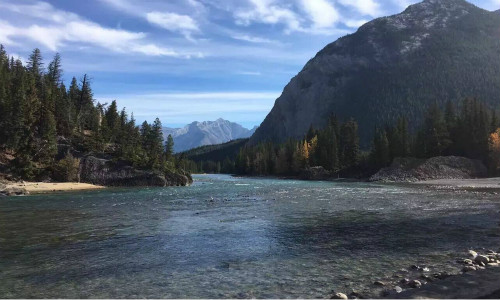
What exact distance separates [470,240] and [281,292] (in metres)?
15.5

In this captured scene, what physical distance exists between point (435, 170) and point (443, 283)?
112 metres

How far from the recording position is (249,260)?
1920 centimetres

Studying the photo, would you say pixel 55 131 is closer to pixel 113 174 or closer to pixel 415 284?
pixel 113 174

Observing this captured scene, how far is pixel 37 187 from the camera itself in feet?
252

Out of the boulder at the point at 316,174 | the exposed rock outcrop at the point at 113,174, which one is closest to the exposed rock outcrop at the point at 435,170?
the boulder at the point at 316,174

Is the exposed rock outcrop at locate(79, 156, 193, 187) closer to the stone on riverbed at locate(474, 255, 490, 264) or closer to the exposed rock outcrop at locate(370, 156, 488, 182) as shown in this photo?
the exposed rock outcrop at locate(370, 156, 488, 182)

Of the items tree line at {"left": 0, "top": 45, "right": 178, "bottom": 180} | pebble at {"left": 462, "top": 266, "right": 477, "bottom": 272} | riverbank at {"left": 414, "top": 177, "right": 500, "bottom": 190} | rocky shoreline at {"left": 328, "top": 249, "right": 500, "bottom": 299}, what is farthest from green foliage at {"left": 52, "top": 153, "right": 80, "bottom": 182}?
pebble at {"left": 462, "top": 266, "right": 477, "bottom": 272}

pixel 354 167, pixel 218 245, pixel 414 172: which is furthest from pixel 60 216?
pixel 354 167

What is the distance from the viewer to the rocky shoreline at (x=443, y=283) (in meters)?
12.2

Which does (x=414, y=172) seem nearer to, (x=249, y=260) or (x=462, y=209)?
(x=462, y=209)

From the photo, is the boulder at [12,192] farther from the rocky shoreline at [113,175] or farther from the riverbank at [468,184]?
the riverbank at [468,184]

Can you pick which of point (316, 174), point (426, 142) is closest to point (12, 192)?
point (316, 174)

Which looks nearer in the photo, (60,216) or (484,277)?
(484,277)

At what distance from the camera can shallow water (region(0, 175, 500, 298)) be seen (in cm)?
1496
